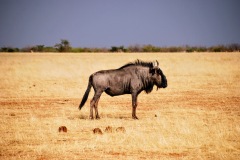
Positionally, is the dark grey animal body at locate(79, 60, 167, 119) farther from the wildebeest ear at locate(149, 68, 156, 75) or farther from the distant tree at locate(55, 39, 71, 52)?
the distant tree at locate(55, 39, 71, 52)

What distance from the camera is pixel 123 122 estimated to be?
14.2m

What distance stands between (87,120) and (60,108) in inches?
130


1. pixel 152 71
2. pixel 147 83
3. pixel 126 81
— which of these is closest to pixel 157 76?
pixel 152 71

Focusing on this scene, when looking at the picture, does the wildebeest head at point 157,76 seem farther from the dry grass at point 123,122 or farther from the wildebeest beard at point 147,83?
the dry grass at point 123,122

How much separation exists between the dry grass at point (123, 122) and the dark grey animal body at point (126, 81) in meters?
0.77

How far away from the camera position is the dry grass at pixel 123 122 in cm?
1020

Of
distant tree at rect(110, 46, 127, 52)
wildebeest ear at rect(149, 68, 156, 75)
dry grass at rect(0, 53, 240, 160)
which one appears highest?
distant tree at rect(110, 46, 127, 52)

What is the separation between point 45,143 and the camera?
10984 millimetres

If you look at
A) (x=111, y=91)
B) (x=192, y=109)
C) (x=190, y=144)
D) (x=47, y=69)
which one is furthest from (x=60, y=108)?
(x=47, y=69)

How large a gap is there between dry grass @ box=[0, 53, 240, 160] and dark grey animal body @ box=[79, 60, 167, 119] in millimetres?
770

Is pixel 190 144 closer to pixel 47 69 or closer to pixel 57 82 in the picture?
pixel 57 82

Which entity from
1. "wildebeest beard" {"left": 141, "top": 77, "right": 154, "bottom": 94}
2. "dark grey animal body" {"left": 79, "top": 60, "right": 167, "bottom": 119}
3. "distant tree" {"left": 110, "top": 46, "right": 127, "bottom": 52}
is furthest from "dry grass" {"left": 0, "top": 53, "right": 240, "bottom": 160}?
"distant tree" {"left": 110, "top": 46, "right": 127, "bottom": 52}

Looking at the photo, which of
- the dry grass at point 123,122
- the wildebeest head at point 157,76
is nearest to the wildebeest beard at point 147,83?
the wildebeest head at point 157,76

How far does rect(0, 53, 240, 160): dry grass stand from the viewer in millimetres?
10195
